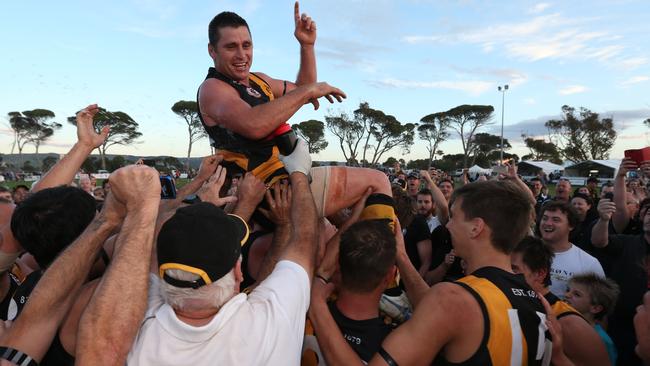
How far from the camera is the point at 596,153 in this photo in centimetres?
6322

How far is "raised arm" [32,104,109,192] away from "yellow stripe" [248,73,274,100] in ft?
4.77

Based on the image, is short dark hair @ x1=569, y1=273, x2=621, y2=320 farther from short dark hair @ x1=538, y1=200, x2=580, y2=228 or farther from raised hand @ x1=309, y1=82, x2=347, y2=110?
raised hand @ x1=309, y1=82, x2=347, y2=110

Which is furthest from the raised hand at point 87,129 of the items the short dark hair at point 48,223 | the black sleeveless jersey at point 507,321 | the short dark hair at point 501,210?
the black sleeveless jersey at point 507,321

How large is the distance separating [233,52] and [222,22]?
206 mm

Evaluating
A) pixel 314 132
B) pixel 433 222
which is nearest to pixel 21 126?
pixel 314 132

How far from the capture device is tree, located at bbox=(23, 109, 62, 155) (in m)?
75.1

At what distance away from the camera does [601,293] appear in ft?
11.6

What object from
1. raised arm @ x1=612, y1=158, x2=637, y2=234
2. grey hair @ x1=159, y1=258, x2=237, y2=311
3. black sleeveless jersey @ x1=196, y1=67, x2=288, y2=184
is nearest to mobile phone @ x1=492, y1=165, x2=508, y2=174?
raised arm @ x1=612, y1=158, x2=637, y2=234

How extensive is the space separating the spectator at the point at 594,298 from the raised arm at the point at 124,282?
11.1 ft

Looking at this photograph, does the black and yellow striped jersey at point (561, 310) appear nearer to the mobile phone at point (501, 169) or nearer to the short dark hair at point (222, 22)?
the short dark hair at point (222, 22)

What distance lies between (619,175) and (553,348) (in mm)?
4401

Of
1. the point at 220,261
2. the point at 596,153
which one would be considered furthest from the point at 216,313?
the point at 596,153

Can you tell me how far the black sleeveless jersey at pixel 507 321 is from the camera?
2059 millimetres

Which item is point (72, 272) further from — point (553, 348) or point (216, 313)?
point (553, 348)
